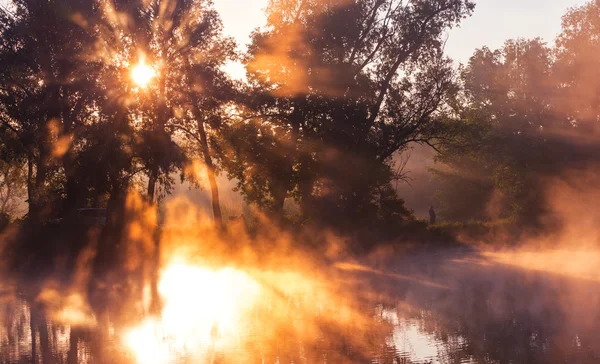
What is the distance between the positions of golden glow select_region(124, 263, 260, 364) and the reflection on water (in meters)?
0.03

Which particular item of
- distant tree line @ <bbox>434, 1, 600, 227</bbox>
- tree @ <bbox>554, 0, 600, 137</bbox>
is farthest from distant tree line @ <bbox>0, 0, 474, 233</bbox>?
tree @ <bbox>554, 0, 600, 137</bbox>

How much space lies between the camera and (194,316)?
17141 mm

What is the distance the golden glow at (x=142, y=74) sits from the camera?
125ft

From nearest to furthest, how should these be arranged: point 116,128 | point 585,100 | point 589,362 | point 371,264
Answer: point 589,362 → point 371,264 → point 116,128 → point 585,100

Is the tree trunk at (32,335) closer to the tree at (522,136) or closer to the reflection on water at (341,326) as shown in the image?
the reflection on water at (341,326)

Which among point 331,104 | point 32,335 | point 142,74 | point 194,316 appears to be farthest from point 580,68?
point 32,335

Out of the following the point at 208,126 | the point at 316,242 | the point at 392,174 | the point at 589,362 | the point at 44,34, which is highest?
the point at 44,34

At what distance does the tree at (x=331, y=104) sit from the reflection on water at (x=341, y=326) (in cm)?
1788

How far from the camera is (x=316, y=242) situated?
3647cm

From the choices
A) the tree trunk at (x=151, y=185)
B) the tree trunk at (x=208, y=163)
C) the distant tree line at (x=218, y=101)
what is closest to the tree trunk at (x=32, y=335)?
the distant tree line at (x=218, y=101)

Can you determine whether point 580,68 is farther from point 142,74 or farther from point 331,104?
point 142,74

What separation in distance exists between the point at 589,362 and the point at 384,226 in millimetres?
28666

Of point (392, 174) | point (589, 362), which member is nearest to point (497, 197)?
point (392, 174)

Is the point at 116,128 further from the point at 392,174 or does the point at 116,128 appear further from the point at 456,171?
the point at 456,171
